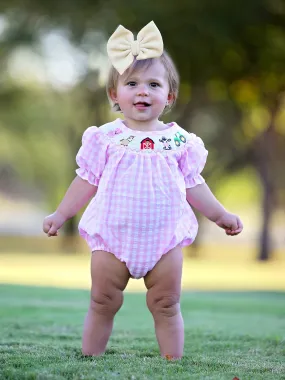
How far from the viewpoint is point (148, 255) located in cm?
369

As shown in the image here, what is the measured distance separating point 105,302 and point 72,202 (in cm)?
51

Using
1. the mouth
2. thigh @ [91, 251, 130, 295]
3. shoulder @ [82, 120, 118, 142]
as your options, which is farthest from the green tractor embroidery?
thigh @ [91, 251, 130, 295]

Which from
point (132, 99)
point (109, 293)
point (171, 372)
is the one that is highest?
point (132, 99)

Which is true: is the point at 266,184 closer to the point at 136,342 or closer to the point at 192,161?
the point at 136,342

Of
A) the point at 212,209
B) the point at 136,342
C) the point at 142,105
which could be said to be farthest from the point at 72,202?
the point at 136,342

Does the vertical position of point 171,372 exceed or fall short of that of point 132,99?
it falls short

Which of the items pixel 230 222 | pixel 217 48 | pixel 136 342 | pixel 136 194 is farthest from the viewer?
pixel 217 48


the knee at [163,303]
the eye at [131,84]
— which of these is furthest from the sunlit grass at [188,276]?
the eye at [131,84]

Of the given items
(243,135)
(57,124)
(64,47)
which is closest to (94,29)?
(64,47)

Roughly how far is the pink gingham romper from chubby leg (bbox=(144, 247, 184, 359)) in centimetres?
5

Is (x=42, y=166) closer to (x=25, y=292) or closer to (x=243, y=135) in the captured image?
(x=243, y=135)

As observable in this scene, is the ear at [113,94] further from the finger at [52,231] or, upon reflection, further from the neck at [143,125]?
the finger at [52,231]

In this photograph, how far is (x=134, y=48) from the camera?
3.87m

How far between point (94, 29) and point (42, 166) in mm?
13644
